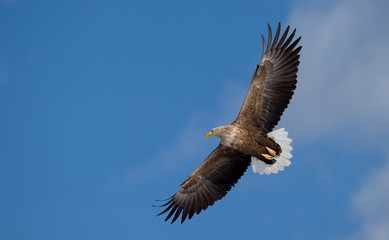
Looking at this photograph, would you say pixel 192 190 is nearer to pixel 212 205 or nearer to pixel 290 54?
pixel 212 205

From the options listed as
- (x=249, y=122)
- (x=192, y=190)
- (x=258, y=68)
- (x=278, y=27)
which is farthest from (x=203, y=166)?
(x=278, y=27)

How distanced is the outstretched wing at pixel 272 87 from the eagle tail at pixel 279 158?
283 mm

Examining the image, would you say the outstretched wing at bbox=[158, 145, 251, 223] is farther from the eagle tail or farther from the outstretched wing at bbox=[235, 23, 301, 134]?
the outstretched wing at bbox=[235, 23, 301, 134]

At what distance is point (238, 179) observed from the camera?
43.7ft

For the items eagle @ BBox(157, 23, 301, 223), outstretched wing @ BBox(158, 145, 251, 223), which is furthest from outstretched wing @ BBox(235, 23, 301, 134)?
outstretched wing @ BBox(158, 145, 251, 223)

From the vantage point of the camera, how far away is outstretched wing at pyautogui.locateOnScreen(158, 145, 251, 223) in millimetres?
13250

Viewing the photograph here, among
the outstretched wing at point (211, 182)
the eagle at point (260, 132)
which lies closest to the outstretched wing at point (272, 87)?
the eagle at point (260, 132)

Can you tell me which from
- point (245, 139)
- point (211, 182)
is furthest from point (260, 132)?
point (211, 182)

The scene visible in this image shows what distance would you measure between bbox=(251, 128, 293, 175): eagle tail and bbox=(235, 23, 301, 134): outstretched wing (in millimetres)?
283

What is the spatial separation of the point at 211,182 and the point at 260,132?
1835mm

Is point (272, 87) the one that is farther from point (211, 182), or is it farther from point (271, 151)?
point (211, 182)

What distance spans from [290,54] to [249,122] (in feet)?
6.05

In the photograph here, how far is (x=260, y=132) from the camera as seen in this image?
12.7 meters

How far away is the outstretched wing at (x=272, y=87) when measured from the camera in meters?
12.6
